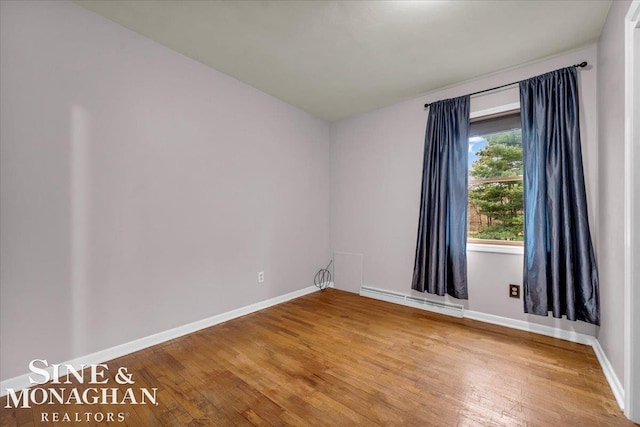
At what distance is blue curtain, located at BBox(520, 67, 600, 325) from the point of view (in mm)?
2357

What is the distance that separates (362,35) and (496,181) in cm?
212

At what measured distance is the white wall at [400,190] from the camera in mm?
2488

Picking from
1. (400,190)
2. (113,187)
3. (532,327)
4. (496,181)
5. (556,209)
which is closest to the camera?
(113,187)

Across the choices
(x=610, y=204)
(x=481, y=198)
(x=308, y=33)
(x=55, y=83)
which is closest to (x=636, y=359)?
(x=610, y=204)

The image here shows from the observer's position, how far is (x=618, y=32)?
1796mm

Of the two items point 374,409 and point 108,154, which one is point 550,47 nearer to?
point 374,409

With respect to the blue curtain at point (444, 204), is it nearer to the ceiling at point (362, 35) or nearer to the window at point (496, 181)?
the window at point (496, 181)

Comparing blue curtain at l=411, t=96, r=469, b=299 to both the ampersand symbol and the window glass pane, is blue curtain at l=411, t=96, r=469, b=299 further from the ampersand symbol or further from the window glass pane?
the ampersand symbol

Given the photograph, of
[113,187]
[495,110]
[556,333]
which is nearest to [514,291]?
[556,333]

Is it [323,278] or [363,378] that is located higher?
[323,278]

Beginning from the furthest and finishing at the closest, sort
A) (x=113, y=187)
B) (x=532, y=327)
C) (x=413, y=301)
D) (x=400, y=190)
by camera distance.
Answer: (x=400, y=190), (x=413, y=301), (x=532, y=327), (x=113, y=187)

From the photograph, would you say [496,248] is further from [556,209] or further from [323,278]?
[323,278]

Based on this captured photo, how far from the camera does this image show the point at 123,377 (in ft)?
6.44

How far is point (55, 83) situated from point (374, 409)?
309 centimetres
